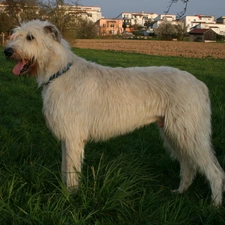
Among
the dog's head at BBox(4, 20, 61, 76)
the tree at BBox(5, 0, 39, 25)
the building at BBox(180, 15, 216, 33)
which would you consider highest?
the dog's head at BBox(4, 20, 61, 76)

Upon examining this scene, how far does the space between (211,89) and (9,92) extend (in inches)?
217

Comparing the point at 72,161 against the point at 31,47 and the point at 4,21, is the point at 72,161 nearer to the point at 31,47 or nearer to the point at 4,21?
the point at 31,47

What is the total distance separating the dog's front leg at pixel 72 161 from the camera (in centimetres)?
376

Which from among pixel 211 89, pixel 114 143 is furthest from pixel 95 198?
pixel 211 89

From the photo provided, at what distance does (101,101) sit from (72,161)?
0.80m

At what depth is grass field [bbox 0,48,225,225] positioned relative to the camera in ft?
10.3

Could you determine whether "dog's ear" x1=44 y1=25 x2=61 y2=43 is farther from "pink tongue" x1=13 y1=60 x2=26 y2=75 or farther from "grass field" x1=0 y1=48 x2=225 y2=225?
"grass field" x1=0 y1=48 x2=225 y2=225

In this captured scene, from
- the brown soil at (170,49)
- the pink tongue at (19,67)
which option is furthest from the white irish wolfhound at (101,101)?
the brown soil at (170,49)

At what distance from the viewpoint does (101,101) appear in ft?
12.8

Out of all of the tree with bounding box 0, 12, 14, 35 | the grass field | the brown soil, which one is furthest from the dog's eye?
the tree with bounding box 0, 12, 14, 35

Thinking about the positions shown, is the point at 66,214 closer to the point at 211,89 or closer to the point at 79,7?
the point at 211,89

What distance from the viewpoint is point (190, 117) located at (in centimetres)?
390

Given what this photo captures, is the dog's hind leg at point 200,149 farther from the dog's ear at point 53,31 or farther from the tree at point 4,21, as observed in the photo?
the tree at point 4,21

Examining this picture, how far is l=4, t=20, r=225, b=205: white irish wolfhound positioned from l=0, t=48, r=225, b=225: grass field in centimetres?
35
